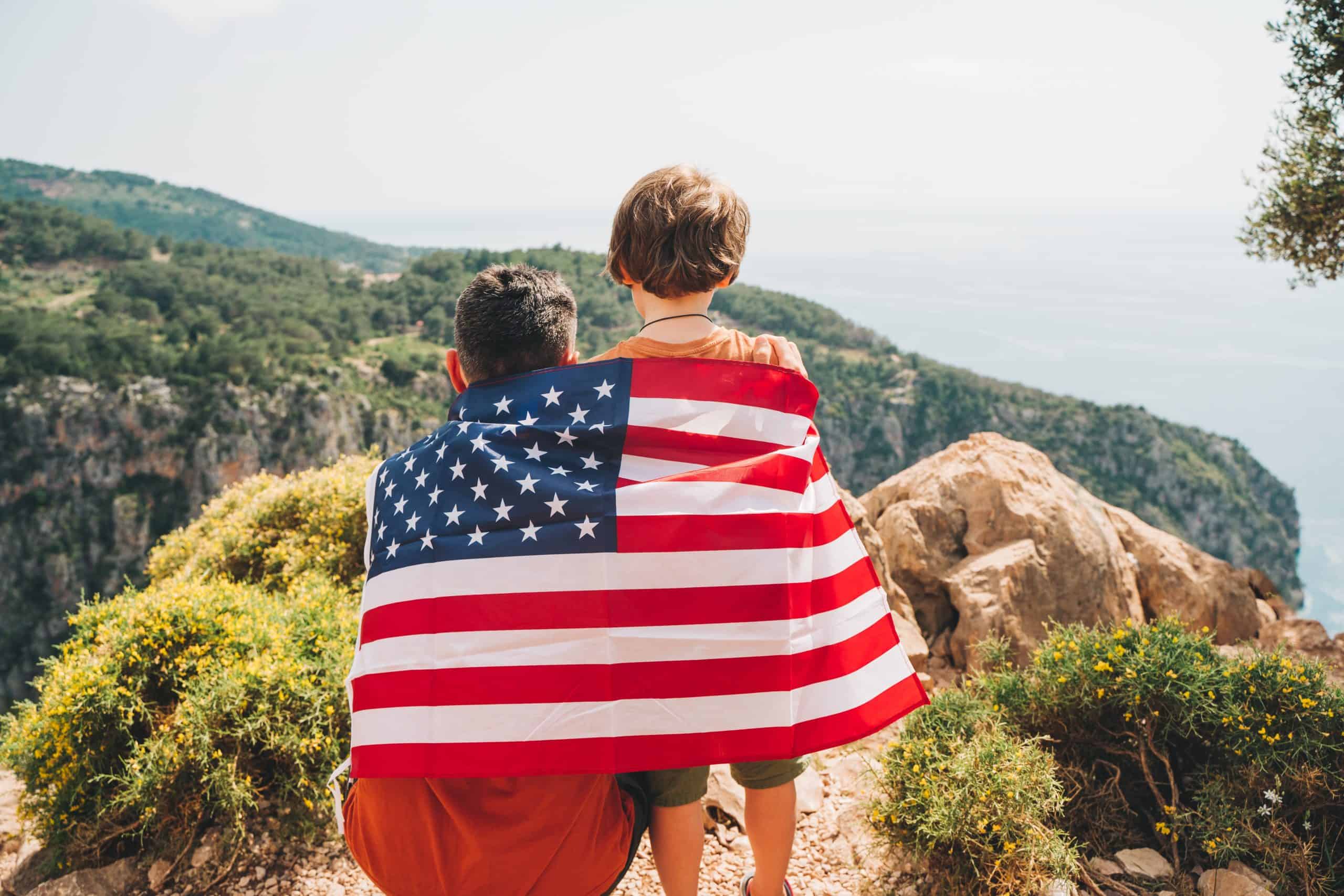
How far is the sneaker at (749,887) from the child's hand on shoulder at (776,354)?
6.16ft

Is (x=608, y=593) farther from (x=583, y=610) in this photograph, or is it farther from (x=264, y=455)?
(x=264, y=455)

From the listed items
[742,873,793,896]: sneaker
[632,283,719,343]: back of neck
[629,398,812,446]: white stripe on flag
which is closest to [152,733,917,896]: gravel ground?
[742,873,793,896]: sneaker

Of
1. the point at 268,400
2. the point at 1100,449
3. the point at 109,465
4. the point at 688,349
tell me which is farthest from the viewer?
the point at 1100,449

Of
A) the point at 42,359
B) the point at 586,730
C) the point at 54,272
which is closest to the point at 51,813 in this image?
the point at 586,730

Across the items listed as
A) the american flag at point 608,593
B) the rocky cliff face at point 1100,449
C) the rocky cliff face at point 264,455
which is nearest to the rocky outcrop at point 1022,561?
the american flag at point 608,593

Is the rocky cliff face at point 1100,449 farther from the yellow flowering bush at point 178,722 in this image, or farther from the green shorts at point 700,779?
the green shorts at point 700,779

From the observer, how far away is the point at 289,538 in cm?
559

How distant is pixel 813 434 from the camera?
2.74 m

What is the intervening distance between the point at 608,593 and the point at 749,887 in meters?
1.38

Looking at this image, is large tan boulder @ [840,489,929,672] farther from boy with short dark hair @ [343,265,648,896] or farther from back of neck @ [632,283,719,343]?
boy with short dark hair @ [343,265,648,896]

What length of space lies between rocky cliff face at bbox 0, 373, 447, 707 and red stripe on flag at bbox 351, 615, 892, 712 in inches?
1916

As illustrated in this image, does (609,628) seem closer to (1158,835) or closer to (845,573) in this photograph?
(845,573)

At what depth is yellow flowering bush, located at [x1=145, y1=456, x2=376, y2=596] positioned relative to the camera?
17.6 ft

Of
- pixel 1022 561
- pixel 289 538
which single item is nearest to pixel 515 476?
pixel 289 538
